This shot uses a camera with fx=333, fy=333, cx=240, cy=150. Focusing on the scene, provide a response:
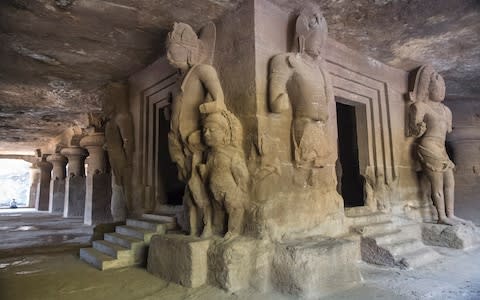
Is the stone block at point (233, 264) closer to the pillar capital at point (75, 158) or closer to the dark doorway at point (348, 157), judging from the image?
the dark doorway at point (348, 157)

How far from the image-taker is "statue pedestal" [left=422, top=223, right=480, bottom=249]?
169 inches

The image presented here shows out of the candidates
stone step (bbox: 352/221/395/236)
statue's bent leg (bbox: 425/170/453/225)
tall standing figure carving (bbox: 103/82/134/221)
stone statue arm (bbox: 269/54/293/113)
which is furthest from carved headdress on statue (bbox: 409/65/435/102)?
tall standing figure carving (bbox: 103/82/134/221)

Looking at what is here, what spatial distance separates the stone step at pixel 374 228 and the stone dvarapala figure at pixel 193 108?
178 cm

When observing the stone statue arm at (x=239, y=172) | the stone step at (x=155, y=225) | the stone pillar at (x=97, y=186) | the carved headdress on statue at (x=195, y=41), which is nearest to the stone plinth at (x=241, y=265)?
the stone statue arm at (x=239, y=172)

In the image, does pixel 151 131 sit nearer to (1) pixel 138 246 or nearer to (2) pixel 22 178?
(1) pixel 138 246

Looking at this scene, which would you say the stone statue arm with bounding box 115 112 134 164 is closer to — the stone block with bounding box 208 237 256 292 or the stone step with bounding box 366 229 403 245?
the stone block with bounding box 208 237 256 292

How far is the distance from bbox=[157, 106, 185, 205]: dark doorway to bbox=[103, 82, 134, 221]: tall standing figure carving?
1.74 ft

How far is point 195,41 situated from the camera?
367cm

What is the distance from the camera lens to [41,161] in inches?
571

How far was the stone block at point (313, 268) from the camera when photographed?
8.89ft

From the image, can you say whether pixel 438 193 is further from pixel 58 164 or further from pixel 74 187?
pixel 58 164

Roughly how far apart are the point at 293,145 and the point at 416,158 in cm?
278

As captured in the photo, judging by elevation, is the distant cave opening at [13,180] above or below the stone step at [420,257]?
above

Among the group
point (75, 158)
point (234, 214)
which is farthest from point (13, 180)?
point (234, 214)
